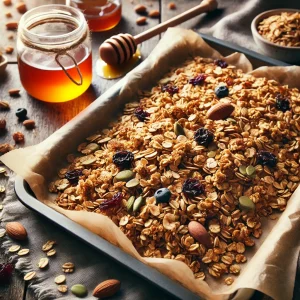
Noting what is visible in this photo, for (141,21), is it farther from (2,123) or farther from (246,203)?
(246,203)

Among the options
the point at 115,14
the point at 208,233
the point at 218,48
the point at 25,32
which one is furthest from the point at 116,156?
the point at 115,14

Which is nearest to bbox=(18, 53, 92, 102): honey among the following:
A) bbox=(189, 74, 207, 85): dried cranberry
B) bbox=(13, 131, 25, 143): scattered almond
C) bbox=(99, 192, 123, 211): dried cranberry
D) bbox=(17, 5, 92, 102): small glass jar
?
bbox=(17, 5, 92, 102): small glass jar

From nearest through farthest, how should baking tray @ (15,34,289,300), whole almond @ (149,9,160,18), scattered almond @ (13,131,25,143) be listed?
baking tray @ (15,34,289,300) < scattered almond @ (13,131,25,143) < whole almond @ (149,9,160,18)

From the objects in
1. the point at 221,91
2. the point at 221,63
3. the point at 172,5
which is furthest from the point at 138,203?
the point at 172,5

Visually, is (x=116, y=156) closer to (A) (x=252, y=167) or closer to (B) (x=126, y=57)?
(A) (x=252, y=167)

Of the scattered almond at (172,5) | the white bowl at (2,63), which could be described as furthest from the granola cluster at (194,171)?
the scattered almond at (172,5)

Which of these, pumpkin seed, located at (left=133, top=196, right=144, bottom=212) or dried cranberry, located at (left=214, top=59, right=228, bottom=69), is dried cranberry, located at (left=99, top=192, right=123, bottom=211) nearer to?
pumpkin seed, located at (left=133, top=196, right=144, bottom=212)
